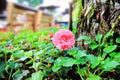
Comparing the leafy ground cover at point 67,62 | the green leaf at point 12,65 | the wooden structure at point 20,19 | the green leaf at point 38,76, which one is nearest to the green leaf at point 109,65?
the leafy ground cover at point 67,62

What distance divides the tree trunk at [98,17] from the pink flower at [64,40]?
143mm

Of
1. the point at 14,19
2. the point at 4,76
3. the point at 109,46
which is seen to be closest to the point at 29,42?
the point at 4,76

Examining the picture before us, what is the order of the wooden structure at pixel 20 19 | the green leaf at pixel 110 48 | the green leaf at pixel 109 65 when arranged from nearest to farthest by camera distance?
the green leaf at pixel 109 65 < the green leaf at pixel 110 48 < the wooden structure at pixel 20 19

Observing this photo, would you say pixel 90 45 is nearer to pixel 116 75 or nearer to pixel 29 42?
pixel 116 75

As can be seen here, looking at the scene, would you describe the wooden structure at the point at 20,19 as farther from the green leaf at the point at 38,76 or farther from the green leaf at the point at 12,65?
the green leaf at the point at 38,76

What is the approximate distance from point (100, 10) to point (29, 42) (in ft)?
1.54

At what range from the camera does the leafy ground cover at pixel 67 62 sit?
1.04 meters

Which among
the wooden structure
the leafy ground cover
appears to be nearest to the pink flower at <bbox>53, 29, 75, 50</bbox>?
the leafy ground cover

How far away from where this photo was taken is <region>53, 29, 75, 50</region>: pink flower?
3.65 feet

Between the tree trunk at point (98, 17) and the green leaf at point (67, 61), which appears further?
A: the tree trunk at point (98, 17)

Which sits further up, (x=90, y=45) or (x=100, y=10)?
(x=100, y=10)

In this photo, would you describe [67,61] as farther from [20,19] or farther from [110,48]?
[20,19]

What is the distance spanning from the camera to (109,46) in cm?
111

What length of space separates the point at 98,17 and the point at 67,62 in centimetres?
29
